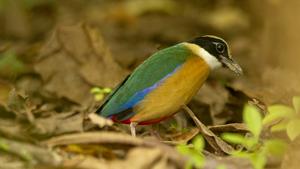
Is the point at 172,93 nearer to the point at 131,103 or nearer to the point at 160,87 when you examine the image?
the point at 160,87

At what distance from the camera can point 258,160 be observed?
493 cm

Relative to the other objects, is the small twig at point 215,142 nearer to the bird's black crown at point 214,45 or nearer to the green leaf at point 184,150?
the bird's black crown at point 214,45

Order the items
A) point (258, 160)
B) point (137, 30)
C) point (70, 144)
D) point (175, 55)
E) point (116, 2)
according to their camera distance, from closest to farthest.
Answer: point (258, 160) → point (70, 144) → point (175, 55) → point (137, 30) → point (116, 2)

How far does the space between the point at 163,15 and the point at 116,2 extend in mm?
959

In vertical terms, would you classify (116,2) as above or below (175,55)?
below

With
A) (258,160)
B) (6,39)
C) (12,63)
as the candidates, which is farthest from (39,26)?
(258,160)

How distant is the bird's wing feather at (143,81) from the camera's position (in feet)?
20.1

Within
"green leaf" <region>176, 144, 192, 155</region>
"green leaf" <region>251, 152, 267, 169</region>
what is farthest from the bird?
"green leaf" <region>251, 152, 267, 169</region>

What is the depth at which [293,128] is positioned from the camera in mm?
5141

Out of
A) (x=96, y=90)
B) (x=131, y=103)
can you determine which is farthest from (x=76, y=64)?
(x=131, y=103)

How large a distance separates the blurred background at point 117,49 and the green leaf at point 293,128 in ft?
2.89

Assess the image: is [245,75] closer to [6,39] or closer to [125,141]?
[6,39]

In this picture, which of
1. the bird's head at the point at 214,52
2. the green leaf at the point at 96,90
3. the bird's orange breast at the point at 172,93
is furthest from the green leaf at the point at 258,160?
the green leaf at the point at 96,90

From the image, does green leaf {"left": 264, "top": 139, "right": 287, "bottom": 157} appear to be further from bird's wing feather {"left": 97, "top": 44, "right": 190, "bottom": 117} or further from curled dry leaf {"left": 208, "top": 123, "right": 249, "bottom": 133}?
bird's wing feather {"left": 97, "top": 44, "right": 190, "bottom": 117}
